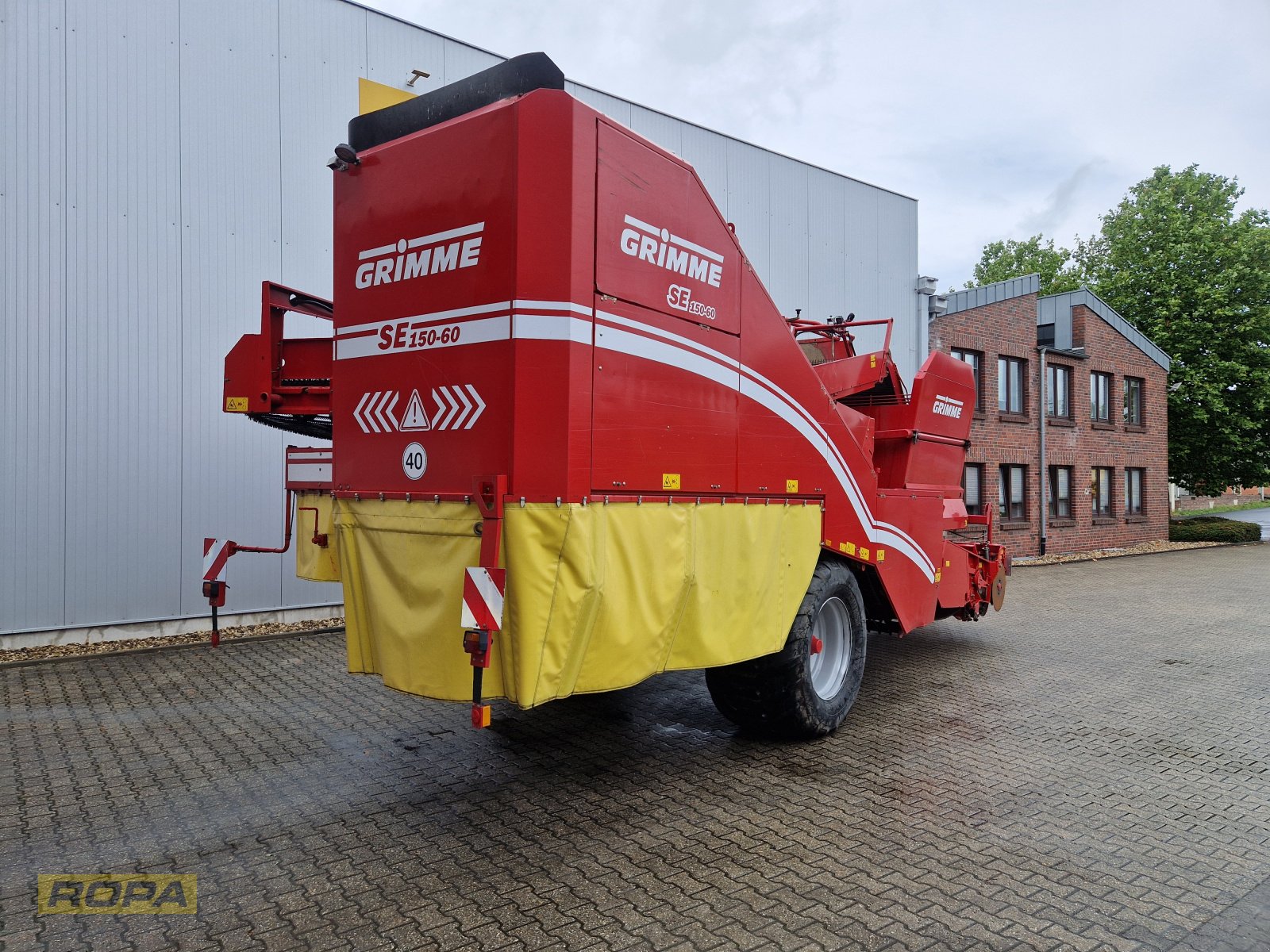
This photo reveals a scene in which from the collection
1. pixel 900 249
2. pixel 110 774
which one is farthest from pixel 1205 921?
pixel 900 249

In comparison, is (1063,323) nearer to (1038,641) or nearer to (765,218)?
(765,218)

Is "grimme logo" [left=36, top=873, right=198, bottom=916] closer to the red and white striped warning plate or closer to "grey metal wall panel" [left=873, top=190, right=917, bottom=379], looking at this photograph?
the red and white striped warning plate

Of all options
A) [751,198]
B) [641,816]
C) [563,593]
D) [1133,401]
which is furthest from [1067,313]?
[563,593]

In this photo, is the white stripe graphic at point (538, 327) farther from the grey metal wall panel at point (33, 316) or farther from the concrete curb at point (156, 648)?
the grey metal wall panel at point (33, 316)

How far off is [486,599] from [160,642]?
22.4 feet

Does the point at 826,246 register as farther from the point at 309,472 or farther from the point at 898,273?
the point at 309,472

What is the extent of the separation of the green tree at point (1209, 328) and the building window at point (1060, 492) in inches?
333

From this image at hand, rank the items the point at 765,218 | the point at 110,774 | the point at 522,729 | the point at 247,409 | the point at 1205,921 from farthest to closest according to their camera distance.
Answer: the point at 765,218
the point at 247,409
the point at 522,729
the point at 110,774
the point at 1205,921

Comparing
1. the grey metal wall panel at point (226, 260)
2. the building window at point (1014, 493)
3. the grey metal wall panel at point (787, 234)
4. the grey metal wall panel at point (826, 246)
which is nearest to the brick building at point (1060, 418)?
the building window at point (1014, 493)

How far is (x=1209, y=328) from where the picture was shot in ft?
85.2

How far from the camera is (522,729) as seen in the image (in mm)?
5594

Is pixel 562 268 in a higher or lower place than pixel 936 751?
higher

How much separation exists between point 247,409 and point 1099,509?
871 inches

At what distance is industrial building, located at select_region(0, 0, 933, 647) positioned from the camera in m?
8.02
